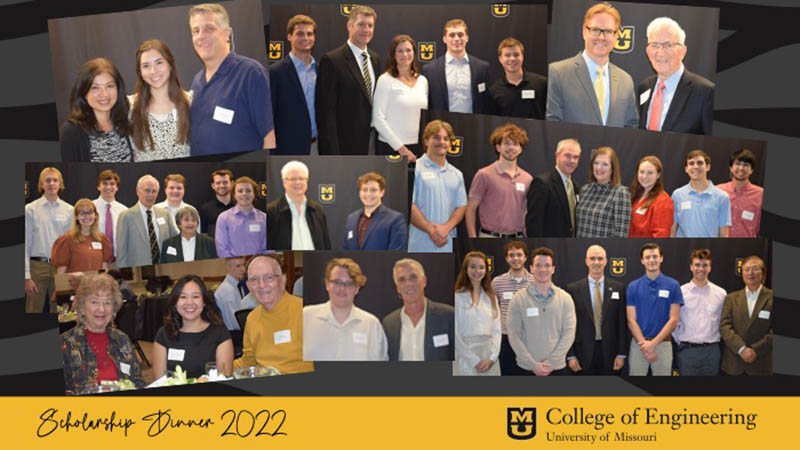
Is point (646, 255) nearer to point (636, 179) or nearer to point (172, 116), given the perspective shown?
point (636, 179)

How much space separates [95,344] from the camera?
8203 millimetres

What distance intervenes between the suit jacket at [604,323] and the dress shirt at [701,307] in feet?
1.28

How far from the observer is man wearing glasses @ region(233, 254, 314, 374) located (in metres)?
8.43

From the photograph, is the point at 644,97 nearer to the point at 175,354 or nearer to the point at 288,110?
the point at 288,110

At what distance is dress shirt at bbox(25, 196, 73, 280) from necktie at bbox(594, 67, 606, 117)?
3.63m

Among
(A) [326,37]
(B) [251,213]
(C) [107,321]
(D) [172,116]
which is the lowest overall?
(C) [107,321]

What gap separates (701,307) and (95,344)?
401 centimetres

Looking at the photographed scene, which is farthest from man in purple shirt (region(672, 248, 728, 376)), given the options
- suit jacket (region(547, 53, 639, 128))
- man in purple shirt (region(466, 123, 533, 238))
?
man in purple shirt (region(466, 123, 533, 238))

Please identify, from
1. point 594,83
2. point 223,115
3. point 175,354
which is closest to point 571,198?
point 594,83

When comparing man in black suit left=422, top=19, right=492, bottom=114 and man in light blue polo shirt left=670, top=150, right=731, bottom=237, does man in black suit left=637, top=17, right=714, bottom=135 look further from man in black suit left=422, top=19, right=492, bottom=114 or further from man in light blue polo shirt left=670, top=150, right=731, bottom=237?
man in black suit left=422, top=19, right=492, bottom=114
